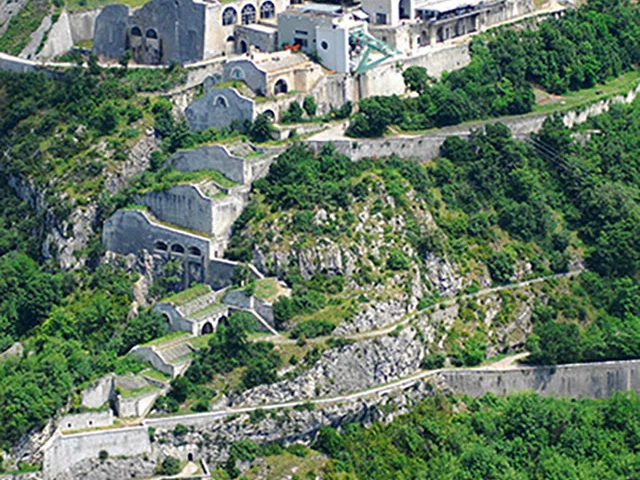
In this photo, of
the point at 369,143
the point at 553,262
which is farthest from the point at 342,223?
the point at 553,262

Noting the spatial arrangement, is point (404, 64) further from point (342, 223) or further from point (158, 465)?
point (158, 465)

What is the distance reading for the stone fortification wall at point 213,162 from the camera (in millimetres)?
80375

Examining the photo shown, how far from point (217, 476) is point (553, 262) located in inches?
783

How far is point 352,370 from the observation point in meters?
75.2

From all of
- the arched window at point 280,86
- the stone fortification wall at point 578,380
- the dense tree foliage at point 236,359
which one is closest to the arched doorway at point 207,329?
the dense tree foliage at point 236,359

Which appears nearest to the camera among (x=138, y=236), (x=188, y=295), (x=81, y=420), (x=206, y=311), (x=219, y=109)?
(x=81, y=420)

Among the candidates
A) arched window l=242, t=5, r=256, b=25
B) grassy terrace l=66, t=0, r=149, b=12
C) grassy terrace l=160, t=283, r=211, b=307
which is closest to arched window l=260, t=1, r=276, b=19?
arched window l=242, t=5, r=256, b=25

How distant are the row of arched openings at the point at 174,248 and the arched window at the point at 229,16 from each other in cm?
1402

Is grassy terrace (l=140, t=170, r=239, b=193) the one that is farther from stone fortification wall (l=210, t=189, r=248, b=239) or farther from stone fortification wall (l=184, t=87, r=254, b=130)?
stone fortification wall (l=184, t=87, r=254, b=130)

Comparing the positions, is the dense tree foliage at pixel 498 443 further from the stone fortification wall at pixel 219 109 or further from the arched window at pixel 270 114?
the stone fortification wall at pixel 219 109

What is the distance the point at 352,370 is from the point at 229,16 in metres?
22.2

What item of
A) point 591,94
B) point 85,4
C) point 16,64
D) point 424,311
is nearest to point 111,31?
point 85,4

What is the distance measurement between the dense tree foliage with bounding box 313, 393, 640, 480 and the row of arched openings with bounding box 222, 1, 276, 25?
77.8 feet

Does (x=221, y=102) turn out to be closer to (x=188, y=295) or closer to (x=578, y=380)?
(x=188, y=295)
